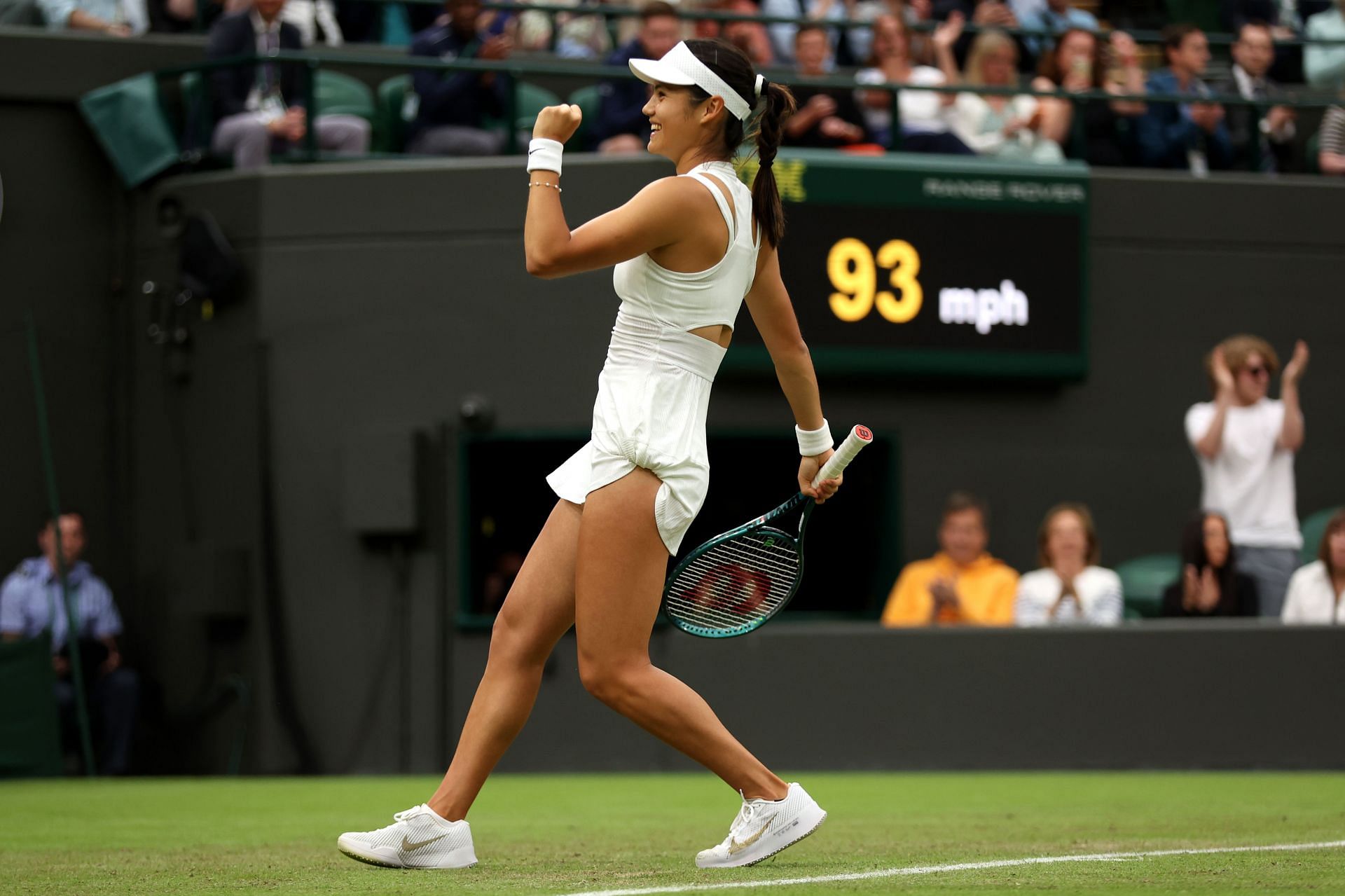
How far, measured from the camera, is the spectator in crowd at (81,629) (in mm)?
11391

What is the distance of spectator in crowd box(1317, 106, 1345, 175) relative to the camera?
500 inches

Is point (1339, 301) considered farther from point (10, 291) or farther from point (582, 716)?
point (10, 291)

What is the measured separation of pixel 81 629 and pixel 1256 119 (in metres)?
7.63

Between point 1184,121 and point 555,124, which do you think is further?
point 1184,121

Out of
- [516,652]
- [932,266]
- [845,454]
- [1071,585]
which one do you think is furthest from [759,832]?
[932,266]

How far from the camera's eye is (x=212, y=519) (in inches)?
467

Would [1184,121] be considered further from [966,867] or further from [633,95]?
[966,867]

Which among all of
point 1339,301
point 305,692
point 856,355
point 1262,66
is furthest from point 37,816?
point 1262,66

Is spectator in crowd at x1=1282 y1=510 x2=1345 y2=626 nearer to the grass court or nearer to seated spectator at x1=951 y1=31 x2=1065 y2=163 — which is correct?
the grass court

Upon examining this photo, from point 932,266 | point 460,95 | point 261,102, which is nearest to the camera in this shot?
point 932,266

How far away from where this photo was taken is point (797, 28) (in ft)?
42.6

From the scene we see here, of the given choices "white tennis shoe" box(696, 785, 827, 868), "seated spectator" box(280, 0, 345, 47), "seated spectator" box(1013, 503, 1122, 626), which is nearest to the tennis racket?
"white tennis shoe" box(696, 785, 827, 868)

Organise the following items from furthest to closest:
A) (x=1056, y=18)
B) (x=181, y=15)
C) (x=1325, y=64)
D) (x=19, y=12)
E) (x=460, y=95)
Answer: (x=1325, y=64)
(x=1056, y=18)
(x=181, y=15)
(x=19, y=12)
(x=460, y=95)

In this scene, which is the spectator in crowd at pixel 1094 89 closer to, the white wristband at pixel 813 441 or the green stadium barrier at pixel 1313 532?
the green stadium barrier at pixel 1313 532
